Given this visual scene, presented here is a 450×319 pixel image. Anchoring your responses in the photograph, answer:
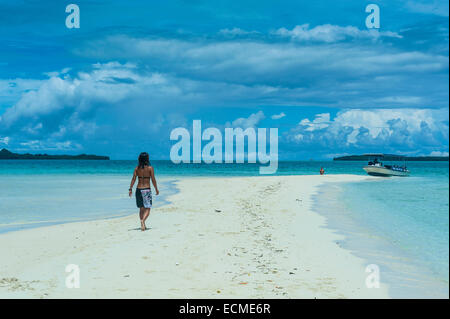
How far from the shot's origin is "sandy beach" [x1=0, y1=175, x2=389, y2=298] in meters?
6.96

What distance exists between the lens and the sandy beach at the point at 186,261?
22.9 feet

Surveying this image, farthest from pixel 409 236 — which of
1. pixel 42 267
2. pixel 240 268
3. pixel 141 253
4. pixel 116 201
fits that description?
pixel 116 201

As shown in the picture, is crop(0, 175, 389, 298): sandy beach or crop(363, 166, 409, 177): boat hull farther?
crop(363, 166, 409, 177): boat hull

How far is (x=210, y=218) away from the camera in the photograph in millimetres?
15148

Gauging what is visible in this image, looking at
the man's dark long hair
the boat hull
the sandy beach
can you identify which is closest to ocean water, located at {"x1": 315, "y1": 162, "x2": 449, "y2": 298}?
the sandy beach

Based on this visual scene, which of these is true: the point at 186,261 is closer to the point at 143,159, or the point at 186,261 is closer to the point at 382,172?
the point at 143,159

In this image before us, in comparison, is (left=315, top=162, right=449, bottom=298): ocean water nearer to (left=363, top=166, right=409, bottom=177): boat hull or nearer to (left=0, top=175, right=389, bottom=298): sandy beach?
(left=0, top=175, right=389, bottom=298): sandy beach

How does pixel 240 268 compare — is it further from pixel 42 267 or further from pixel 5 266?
pixel 5 266

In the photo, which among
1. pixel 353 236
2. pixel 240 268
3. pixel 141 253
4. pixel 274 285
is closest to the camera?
pixel 274 285

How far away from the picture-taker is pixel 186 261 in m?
8.86

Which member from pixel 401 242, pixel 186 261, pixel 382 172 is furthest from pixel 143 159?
pixel 382 172

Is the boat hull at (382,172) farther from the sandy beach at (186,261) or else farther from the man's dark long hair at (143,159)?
the man's dark long hair at (143,159)

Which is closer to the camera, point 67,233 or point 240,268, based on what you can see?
point 240,268
